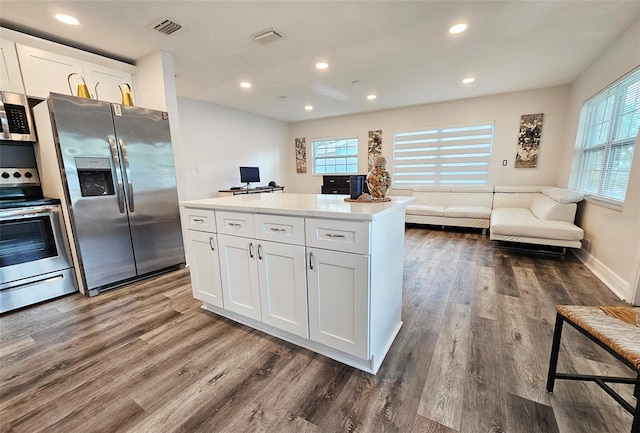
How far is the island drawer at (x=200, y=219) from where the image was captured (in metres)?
1.92

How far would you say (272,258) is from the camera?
165 cm

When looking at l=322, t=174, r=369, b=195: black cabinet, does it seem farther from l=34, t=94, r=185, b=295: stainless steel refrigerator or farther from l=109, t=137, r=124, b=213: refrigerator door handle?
l=109, t=137, r=124, b=213: refrigerator door handle

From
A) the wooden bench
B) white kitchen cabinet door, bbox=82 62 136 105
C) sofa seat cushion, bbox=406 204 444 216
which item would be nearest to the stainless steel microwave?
white kitchen cabinet door, bbox=82 62 136 105

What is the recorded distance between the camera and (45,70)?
96.7 inches

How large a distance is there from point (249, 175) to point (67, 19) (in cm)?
353

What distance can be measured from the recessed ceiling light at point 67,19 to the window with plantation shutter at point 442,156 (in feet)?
17.0

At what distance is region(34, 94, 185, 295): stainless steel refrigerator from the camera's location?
7.52 ft

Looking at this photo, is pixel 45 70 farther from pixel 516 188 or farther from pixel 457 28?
pixel 516 188

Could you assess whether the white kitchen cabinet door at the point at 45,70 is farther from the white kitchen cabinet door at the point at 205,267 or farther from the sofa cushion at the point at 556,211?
the sofa cushion at the point at 556,211

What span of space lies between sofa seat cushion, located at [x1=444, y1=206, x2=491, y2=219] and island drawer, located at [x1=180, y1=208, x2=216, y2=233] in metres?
4.20

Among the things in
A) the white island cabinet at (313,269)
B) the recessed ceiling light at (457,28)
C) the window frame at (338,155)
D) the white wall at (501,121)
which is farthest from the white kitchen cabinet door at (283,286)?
the window frame at (338,155)

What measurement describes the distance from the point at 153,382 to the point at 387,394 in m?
1.29

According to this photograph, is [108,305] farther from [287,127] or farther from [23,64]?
[287,127]

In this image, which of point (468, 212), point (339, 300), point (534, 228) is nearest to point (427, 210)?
point (468, 212)
